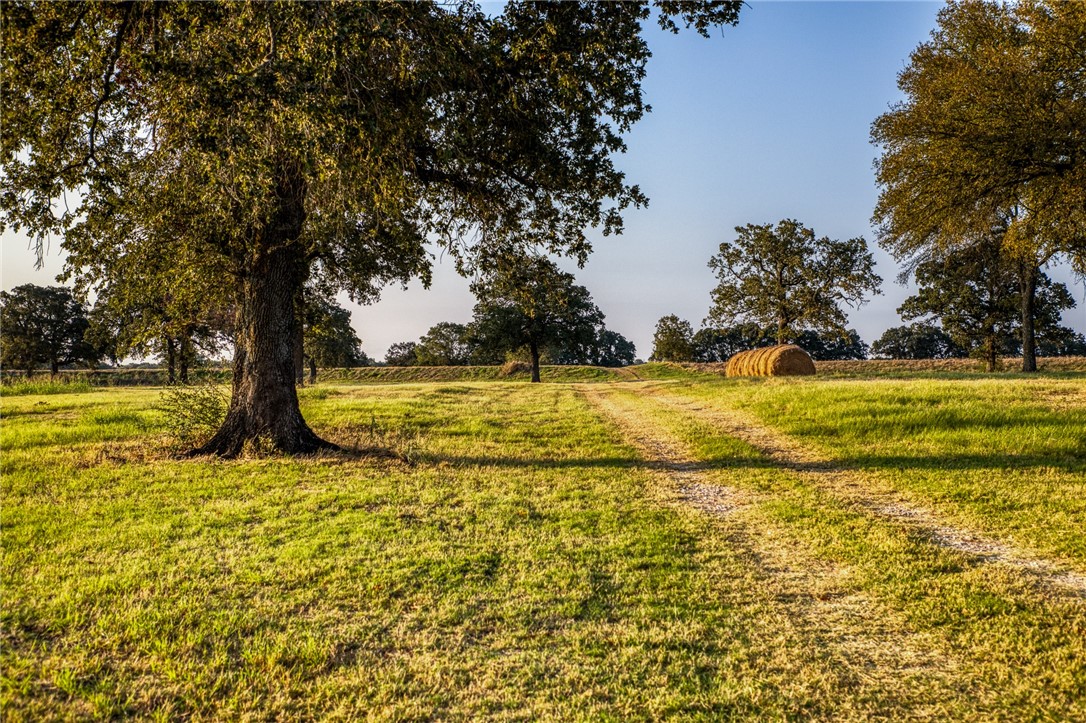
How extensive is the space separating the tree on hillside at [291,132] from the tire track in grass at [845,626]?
20.6 ft

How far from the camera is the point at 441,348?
87688mm

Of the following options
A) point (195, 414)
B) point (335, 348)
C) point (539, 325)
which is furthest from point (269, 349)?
point (335, 348)

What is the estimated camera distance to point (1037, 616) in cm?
416

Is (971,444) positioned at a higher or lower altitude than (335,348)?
lower

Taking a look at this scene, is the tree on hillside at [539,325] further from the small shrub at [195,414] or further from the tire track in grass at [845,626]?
the tire track in grass at [845,626]

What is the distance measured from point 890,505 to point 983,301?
40.3 m

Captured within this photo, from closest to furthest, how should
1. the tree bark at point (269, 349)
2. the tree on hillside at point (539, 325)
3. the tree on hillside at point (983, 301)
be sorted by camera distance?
1. the tree bark at point (269, 349)
2. the tree on hillside at point (983, 301)
3. the tree on hillside at point (539, 325)

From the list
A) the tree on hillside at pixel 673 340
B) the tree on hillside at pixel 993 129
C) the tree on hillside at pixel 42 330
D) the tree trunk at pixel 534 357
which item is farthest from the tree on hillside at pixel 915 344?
the tree on hillside at pixel 42 330

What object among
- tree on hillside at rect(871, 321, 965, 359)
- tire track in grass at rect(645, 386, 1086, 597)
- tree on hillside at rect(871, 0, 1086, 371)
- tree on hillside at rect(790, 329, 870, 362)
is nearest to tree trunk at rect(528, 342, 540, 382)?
tree on hillside at rect(871, 0, 1086, 371)

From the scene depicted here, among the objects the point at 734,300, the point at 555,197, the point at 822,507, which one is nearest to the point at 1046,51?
the point at 555,197

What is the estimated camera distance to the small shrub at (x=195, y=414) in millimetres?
12055

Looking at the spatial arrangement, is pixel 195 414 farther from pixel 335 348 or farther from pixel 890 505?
pixel 335 348

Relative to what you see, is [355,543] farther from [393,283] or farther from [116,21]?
[393,283]

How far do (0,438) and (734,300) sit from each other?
38743 millimetres
